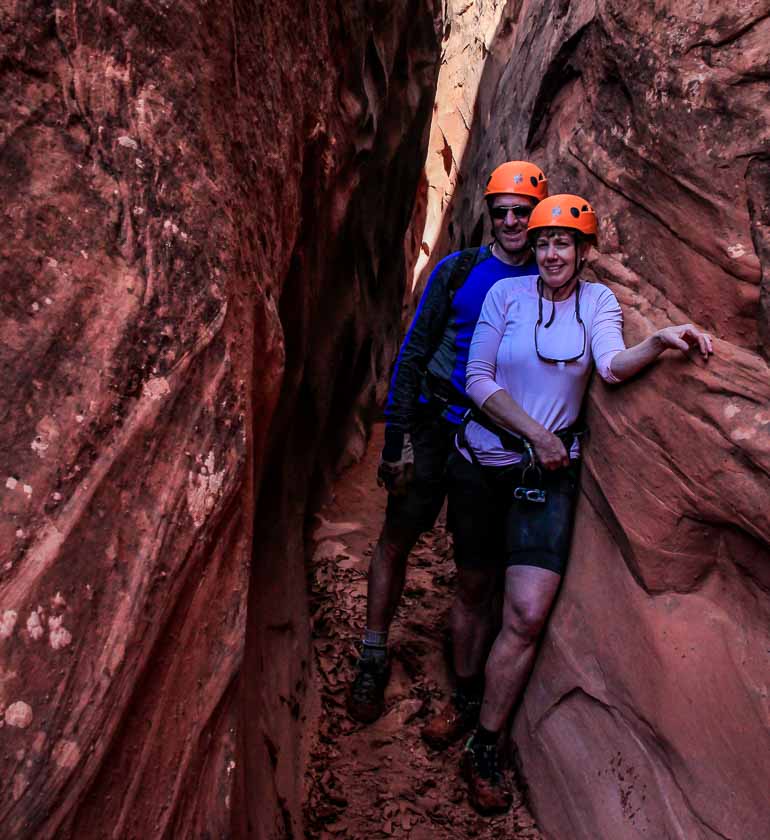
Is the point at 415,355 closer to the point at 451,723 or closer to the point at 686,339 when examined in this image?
the point at 686,339

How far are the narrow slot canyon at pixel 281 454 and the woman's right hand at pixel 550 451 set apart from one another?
0.15 metres

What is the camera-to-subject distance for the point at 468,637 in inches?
159

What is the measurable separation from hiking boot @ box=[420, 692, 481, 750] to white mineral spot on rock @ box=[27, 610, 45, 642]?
105 inches

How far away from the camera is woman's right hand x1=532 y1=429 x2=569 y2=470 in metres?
3.40

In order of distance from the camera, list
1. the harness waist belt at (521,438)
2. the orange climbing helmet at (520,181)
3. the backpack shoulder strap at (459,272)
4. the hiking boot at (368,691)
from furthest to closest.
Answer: the hiking boot at (368,691) → the backpack shoulder strap at (459,272) → the orange climbing helmet at (520,181) → the harness waist belt at (521,438)

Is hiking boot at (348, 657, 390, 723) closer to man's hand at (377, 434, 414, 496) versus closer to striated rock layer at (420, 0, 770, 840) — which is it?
striated rock layer at (420, 0, 770, 840)

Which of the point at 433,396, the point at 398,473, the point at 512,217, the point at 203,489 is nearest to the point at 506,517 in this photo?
the point at 398,473

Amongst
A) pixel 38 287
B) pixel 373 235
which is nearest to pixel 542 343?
pixel 38 287

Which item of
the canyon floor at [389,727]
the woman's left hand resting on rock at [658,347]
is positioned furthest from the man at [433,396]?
the woman's left hand resting on rock at [658,347]

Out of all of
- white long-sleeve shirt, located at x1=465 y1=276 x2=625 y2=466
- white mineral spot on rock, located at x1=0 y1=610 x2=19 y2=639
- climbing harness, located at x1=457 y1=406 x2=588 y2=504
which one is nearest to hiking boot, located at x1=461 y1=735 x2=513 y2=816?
climbing harness, located at x1=457 y1=406 x2=588 y2=504

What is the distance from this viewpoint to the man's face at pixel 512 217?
3795mm

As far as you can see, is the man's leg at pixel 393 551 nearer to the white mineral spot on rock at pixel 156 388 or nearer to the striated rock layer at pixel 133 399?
the striated rock layer at pixel 133 399

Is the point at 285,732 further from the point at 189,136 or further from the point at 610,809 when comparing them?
the point at 189,136

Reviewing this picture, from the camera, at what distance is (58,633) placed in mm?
1777
